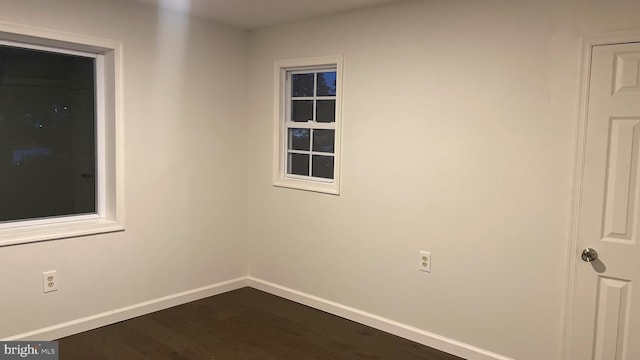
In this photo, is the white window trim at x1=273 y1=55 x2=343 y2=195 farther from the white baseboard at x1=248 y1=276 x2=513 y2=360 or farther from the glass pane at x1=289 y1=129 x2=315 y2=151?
the white baseboard at x1=248 y1=276 x2=513 y2=360

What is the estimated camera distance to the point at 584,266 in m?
2.81

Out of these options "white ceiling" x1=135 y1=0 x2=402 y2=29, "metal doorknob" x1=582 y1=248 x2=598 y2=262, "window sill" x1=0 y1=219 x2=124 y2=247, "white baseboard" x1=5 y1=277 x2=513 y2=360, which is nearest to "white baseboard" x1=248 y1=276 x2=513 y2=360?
"white baseboard" x1=5 y1=277 x2=513 y2=360

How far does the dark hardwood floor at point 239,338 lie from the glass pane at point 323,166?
3.65 ft

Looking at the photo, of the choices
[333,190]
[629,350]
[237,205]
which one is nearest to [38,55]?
[237,205]

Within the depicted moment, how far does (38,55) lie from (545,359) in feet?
12.4

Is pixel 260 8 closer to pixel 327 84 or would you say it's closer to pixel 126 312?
pixel 327 84

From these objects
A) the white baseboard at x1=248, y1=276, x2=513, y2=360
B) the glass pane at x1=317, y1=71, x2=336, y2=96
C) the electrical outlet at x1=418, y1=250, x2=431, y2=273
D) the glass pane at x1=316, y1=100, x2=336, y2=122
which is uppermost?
the glass pane at x1=317, y1=71, x2=336, y2=96

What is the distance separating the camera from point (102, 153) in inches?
149

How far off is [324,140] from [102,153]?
1.71 metres

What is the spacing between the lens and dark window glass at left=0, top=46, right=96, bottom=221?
337 cm

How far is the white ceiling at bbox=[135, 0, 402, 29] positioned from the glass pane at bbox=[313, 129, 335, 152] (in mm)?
923

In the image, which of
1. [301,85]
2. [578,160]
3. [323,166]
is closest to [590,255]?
[578,160]

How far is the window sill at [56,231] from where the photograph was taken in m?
3.28

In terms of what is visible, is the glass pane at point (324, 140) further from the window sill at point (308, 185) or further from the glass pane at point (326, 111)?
the window sill at point (308, 185)
